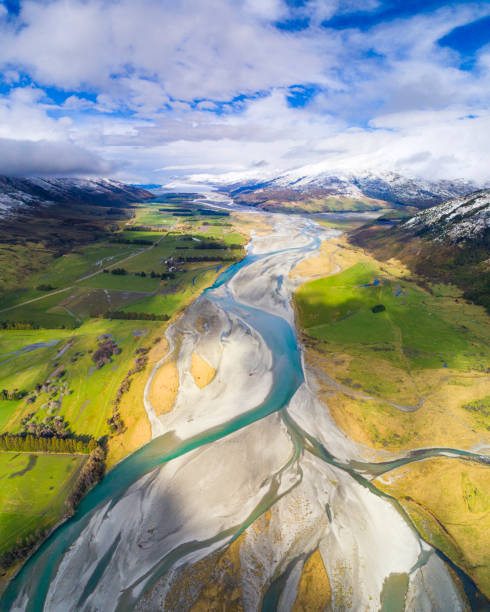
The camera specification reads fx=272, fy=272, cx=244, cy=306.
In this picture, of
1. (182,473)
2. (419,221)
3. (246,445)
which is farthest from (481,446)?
(419,221)

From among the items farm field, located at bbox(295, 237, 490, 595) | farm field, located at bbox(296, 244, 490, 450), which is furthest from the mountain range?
farm field, located at bbox(296, 244, 490, 450)

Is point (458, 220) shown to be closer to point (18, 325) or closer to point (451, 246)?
point (451, 246)

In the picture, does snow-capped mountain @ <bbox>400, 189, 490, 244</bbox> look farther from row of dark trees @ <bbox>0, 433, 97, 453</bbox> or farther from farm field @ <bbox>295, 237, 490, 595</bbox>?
row of dark trees @ <bbox>0, 433, 97, 453</bbox>

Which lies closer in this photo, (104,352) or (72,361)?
(72,361)

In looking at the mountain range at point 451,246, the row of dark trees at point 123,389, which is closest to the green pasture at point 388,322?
the mountain range at point 451,246

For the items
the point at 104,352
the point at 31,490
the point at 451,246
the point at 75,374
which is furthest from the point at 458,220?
the point at 31,490

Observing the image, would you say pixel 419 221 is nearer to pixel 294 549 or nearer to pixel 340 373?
pixel 340 373

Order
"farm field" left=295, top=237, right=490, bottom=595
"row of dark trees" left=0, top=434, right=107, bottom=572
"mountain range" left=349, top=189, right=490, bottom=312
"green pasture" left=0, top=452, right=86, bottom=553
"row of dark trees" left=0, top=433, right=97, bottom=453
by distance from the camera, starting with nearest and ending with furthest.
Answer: "row of dark trees" left=0, top=434, right=107, bottom=572 → "green pasture" left=0, top=452, right=86, bottom=553 → "farm field" left=295, top=237, right=490, bottom=595 → "row of dark trees" left=0, top=433, right=97, bottom=453 → "mountain range" left=349, top=189, right=490, bottom=312
